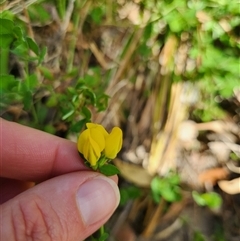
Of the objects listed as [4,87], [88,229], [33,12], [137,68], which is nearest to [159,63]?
[137,68]

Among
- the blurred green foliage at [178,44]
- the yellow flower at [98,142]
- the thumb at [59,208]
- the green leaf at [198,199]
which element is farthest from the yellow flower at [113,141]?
the green leaf at [198,199]

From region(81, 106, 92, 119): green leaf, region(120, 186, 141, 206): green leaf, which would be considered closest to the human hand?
region(81, 106, 92, 119): green leaf

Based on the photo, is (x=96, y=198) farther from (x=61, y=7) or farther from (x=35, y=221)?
(x=61, y=7)

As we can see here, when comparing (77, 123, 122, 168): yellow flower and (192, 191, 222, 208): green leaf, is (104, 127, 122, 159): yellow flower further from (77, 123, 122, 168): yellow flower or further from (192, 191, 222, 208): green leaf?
(192, 191, 222, 208): green leaf

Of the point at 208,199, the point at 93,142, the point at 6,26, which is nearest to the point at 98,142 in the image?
the point at 93,142

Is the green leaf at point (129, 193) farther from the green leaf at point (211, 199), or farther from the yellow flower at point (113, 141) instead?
the yellow flower at point (113, 141)

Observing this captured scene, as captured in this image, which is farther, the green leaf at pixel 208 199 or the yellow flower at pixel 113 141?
the green leaf at pixel 208 199
